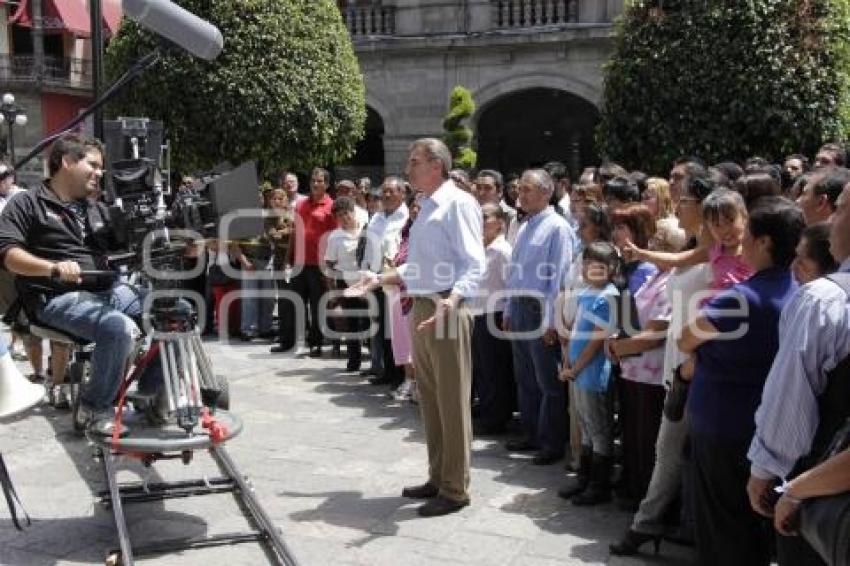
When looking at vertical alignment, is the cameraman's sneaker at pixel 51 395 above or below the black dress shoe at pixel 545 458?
above

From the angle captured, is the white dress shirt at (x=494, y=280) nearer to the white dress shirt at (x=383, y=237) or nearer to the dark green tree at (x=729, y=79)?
the white dress shirt at (x=383, y=237)

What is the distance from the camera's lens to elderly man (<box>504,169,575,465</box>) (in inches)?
244

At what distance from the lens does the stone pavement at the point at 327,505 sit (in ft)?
15.3

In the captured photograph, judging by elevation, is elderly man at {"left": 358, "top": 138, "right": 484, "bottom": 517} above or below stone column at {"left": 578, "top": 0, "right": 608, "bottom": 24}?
below

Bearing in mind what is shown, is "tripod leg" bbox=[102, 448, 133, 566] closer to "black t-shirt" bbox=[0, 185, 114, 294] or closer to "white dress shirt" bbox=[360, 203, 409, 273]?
"black t-shirt" bbox=[0, 185, 114, 294]

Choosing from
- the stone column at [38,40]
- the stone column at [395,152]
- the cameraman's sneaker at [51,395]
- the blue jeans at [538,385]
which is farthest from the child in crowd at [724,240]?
the stone column at [38,40]

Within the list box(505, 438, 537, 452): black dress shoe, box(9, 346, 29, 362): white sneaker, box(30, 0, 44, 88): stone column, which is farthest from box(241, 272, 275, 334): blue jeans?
box(30, 0, 44, 88): stone column

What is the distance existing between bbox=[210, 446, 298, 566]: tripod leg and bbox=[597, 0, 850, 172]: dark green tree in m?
5.94

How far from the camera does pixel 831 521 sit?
2502 mm

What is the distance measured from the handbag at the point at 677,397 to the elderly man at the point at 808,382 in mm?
1270

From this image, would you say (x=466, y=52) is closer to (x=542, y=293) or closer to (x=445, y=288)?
(x=542, y=293)

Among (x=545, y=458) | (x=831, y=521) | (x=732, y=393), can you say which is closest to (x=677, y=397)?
(x=732, y=393)

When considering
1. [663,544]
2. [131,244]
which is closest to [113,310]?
[131,244]

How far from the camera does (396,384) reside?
8.56 m
